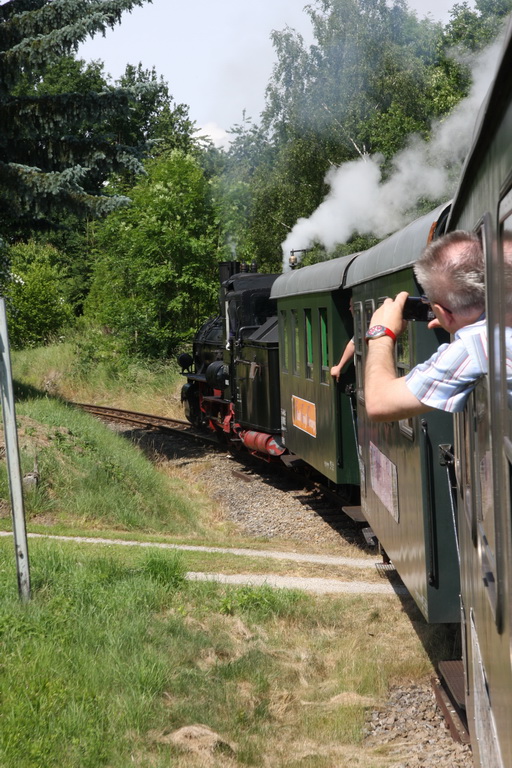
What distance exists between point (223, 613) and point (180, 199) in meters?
21.8

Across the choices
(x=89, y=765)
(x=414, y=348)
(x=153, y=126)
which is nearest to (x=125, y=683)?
(x=89, y=765)

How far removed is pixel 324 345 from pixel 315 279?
2.65 ft

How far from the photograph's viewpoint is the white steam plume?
25.9 metres

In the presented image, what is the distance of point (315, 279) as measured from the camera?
1077cm

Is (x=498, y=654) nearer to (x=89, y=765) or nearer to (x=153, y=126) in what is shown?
(x=89, y=765)

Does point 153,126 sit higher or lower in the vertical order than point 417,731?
higher

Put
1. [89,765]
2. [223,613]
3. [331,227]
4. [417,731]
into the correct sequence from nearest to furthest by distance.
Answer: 1. [89,765]
2. [417,731]
3. [223,613]
4. [331,227]

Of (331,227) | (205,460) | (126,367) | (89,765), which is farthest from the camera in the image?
(126,367)

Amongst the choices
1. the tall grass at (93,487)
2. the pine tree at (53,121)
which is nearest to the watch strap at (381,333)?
the tall grass at (93,487)

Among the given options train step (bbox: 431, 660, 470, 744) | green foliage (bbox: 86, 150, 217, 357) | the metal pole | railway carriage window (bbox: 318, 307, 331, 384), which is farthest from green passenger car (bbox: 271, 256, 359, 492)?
green foliage (bbox: 86, 150, 217, 357)

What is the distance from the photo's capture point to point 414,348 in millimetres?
5727

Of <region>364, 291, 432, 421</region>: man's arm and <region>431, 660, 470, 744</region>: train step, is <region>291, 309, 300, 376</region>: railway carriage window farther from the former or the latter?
<region>364, 291, 432, 421</region>: man's arm

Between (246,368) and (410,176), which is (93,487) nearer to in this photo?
(246,368)

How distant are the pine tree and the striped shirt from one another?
49.2 ft
